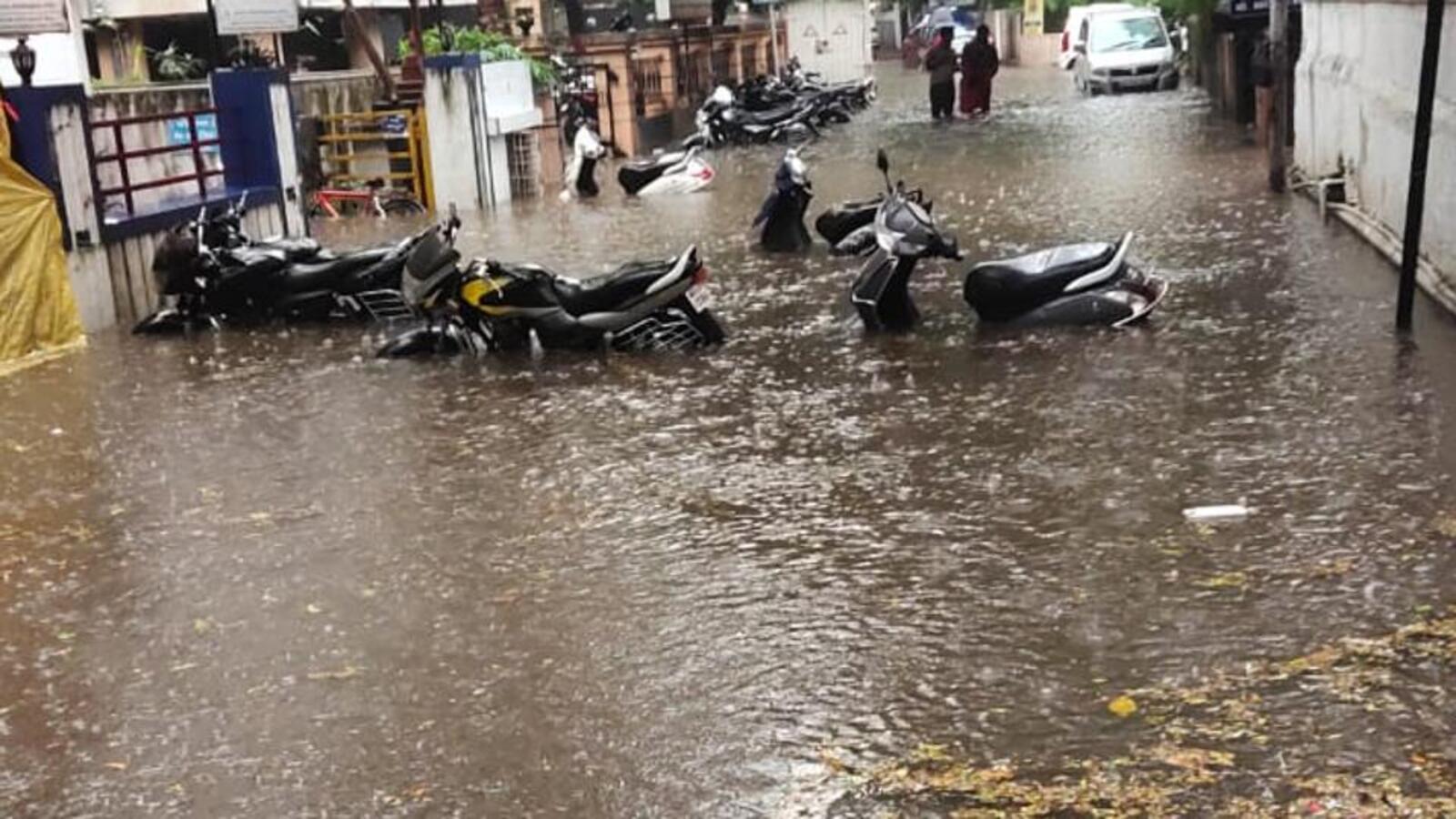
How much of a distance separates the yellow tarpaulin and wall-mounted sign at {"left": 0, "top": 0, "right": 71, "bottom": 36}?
1147 mm

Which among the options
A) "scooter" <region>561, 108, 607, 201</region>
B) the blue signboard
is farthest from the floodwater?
"scooter" <region>561, 108, 607, 201</region>

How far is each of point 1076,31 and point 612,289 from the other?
1365 inches

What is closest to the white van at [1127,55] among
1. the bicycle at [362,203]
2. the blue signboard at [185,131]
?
the bicycle at [362,203]

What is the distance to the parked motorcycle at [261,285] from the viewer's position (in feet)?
40.0

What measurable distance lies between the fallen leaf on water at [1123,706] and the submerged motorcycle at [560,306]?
5845 mm

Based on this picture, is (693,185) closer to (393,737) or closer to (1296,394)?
(1296,394)

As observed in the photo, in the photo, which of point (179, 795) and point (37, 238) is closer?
point (179, 795)

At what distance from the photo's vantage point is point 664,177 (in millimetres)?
20656

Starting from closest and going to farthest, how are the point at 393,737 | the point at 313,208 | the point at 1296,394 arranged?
the point at 393,737 → the point at 1296,394 → the point at 313,208

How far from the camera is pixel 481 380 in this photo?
31.9 ft

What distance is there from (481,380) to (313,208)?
37.7 ft

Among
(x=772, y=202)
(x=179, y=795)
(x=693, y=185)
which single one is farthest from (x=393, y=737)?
(x=693, y=185)

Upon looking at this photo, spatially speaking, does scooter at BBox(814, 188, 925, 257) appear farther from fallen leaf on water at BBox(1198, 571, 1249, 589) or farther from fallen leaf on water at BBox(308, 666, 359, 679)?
fallen leaf on water at BBox(308, 666, 359, 679)

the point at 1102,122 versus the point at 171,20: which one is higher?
the point at 171,20
